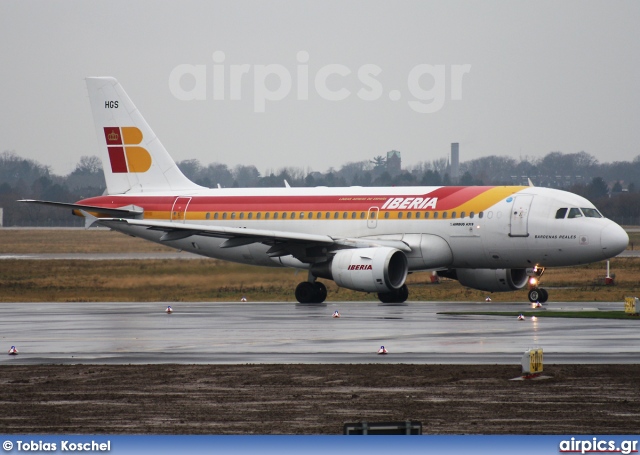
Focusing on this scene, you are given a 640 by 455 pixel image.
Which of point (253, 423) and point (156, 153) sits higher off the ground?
point (156, 153)

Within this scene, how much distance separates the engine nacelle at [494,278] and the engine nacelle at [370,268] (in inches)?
138

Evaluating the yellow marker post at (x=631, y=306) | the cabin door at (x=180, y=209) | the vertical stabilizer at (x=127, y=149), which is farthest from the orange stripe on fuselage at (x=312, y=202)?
the yellow marker post at (x=631, y=306)

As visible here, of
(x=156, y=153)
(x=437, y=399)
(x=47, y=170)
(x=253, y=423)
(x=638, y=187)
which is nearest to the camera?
(x=253, y=423)

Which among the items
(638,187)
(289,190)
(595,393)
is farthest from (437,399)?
(638,187)

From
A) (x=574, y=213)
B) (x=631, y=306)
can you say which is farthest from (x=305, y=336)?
(x=574, y=213)

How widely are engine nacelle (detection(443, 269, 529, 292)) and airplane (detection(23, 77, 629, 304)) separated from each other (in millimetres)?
35

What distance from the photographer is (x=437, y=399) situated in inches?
613

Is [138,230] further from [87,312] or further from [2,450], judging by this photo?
[2,450]

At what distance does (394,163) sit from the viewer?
6526 inches

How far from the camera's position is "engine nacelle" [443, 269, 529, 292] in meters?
40.0

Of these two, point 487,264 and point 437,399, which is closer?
point 437,399

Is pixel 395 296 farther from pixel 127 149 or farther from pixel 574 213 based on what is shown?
pixel 127 149

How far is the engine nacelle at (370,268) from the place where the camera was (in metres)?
36.3

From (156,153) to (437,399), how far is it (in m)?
32.4
